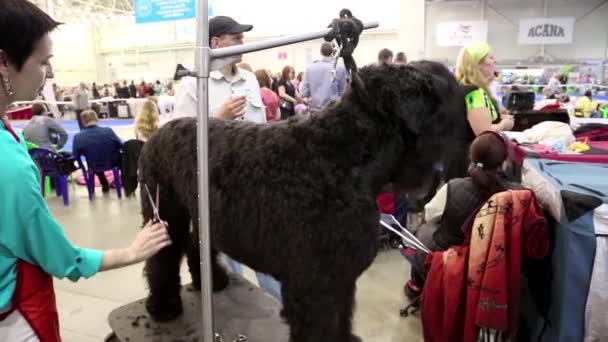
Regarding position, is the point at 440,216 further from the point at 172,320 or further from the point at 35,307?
the point at 35,307

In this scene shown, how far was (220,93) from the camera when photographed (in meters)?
2.30

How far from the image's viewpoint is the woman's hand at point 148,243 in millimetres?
1201

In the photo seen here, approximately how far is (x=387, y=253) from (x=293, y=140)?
113 inches

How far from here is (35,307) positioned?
1.16 metres

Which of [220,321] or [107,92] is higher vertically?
[107,92]

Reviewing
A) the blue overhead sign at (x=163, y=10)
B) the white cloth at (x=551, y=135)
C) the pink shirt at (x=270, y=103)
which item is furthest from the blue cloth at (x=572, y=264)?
the blue overhead sign at (x=163, y=10)

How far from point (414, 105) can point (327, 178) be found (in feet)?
0.99

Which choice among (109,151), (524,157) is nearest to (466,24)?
(109,151)

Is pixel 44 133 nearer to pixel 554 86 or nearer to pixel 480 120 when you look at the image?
pixel 480 120

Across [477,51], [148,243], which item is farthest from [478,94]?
[148,243]

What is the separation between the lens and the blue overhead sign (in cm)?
809

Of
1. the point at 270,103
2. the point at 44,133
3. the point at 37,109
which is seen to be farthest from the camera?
the point at 37,109

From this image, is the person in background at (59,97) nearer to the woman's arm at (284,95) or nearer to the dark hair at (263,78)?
the woman's arm at (284,95)

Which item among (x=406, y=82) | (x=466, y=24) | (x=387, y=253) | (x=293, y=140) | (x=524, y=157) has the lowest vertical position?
(x=387, y=253)
